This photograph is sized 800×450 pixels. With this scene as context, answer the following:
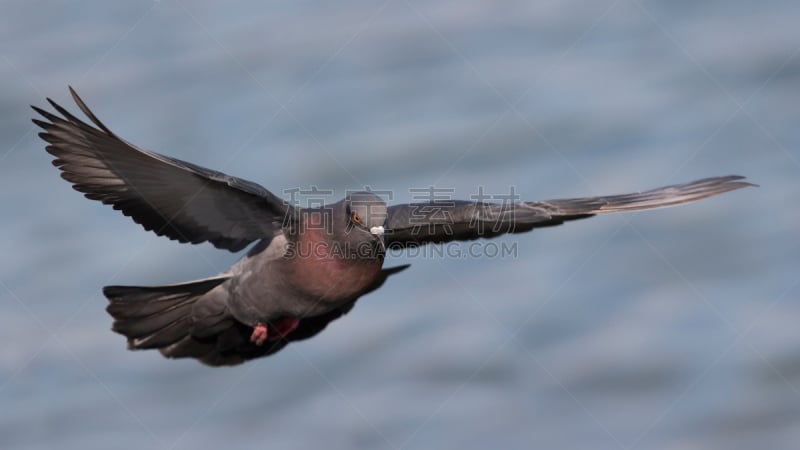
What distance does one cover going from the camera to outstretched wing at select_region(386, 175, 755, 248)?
9.00m

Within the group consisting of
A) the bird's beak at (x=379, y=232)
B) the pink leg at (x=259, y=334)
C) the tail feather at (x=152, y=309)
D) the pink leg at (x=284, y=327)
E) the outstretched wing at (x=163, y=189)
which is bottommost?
the tail feather at (x=152, y=309)

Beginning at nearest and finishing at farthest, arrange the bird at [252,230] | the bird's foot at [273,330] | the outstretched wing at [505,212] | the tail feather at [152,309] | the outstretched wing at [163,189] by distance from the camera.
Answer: the outstretched wing at [163,189], the bird at [252,230], the outstretched wing at [505,212], the tail feather at [152,309], the bird's foot at [273,330]

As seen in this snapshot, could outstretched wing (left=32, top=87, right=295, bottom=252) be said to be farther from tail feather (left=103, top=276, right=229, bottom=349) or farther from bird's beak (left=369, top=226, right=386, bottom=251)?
bird's beak (left=369, top=226, right=386, bottom=251)

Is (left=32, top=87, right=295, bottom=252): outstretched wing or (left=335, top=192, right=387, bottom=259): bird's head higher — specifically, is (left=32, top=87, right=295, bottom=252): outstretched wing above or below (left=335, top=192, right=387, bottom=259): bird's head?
below

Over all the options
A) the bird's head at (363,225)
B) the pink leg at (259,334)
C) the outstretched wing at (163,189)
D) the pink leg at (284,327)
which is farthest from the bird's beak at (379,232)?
the pink leg at (259,334)

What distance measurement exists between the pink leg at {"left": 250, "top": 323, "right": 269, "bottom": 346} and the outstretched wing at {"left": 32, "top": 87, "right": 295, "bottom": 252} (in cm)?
73

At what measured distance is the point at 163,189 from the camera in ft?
28.9

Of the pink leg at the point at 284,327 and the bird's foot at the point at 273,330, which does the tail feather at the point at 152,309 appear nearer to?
the bird's foot at the point at 273,330

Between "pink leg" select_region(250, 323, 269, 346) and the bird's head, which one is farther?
"pink leg" select_region(250, 323, 269, 346)

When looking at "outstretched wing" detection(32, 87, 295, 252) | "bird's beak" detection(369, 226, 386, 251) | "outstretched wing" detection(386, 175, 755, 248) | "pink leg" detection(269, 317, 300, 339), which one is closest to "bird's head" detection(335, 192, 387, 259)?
"bird's beak" detection(369, 226, 386, 251)

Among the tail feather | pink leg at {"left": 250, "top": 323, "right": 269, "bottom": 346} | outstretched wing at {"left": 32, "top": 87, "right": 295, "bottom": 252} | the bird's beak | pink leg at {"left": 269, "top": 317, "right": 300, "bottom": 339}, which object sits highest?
the bird's beak

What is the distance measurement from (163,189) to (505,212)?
8.45 ft

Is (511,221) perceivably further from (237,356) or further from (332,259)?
(237,356)

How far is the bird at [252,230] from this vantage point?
8.60 meters
